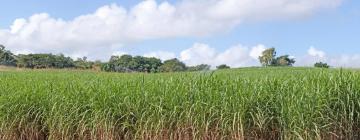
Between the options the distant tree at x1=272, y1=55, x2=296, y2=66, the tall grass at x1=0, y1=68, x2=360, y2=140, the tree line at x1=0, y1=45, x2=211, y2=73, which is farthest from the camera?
the tree line at x1=0, y1=45, x2=211, y2=73

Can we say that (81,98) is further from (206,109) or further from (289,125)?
(289,125)

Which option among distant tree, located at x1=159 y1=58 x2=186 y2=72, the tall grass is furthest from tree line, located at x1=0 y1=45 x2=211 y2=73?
the tall grass

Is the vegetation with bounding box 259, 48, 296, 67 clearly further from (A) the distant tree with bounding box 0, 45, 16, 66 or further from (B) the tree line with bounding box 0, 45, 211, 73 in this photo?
(A) the distant tree with bounding box 0, 45, 16, 66

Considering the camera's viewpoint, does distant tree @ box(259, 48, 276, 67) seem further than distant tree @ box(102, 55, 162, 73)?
No

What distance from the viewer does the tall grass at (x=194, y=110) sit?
461cm

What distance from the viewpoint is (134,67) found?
4384 cm

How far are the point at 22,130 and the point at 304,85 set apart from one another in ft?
10.3

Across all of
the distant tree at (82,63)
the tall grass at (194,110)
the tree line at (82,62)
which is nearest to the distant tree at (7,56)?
the tree line at (82,62)

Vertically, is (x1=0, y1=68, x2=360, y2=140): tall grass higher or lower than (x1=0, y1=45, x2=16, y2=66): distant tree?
lower

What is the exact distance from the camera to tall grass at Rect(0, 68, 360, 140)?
181 inches

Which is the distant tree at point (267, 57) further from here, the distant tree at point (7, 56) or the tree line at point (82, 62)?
the distant tree at point (7, 56)

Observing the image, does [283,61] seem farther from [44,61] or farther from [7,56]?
[7,56]

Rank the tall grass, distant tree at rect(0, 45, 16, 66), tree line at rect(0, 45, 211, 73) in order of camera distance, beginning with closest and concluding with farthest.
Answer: the tall grass → tree line at rect(0, 45, 211, 73) → distant tree at rect(0, 45, 16, 66)

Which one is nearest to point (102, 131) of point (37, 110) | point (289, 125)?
point (37, 110)
